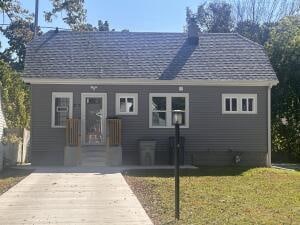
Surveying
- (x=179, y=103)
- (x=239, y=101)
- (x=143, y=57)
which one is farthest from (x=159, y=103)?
(x=239, y=101)

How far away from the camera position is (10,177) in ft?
56.5

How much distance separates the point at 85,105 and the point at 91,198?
10.2 meters

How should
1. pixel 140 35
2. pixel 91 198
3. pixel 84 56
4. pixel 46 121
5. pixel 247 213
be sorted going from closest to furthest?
1. pixel 247 213
2. pixel 91 198
3. pixel 46 121
4. pixel 84 56
5. pixel 140 35

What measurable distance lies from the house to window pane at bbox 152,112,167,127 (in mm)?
41

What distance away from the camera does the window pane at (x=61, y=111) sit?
72.4 feet

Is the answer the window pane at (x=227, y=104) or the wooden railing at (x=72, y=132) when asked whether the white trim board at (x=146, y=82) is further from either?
the wooden railing at (x=72, y=132)

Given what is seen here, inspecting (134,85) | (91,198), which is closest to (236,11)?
(134,85)

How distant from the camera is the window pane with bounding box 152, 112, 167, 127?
73.8 ft

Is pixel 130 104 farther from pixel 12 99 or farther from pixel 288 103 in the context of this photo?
pixel 288 103

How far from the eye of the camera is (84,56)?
23.6 m

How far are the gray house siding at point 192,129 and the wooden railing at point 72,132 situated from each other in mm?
945

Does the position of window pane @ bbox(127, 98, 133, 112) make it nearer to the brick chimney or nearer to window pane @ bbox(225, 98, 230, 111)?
window pane @ bbox(225, 98, 230, 111)

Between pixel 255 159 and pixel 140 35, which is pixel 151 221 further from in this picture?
pixel 140 35

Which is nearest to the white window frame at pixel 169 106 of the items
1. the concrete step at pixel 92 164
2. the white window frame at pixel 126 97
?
the white window frame at pixel 126 97
